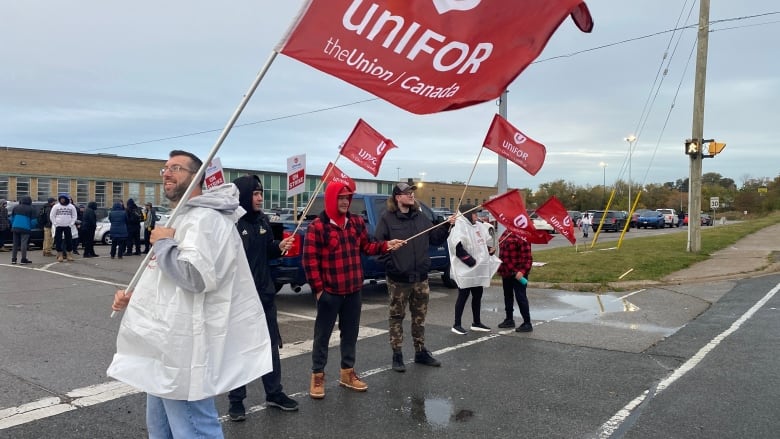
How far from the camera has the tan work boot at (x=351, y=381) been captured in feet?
17.0

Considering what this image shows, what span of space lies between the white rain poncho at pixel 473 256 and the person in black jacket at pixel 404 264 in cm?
170

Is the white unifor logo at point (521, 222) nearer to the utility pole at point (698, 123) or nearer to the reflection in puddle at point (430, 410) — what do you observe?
the reflection in puddle at point (430, 410)

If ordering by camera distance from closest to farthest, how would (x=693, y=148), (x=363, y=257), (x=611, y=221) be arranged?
(x=363, y=257)
(x=693, y=148)
(x=611, y=221)

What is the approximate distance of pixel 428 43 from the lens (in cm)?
374

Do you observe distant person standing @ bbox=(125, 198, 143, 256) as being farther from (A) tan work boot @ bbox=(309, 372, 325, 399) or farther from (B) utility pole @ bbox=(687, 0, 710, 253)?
(B) utility pole @ bbox=(687, 0, 710, 253)

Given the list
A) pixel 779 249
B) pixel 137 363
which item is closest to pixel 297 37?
pixel 137 363

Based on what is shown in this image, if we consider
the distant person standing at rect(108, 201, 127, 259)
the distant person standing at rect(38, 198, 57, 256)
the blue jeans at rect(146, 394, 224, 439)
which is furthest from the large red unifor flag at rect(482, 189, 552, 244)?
the distant person standing at rect(38, 198, 57, 256)

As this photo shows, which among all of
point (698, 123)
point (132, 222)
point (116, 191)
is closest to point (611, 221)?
point (698, 123)

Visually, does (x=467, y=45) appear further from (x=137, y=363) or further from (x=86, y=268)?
(x=86, y=268)

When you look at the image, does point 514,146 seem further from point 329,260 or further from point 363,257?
point 363,257

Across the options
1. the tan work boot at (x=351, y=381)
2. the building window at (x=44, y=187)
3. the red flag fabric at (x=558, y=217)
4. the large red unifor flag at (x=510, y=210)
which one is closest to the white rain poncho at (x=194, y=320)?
the tan work boot at (x=351, y=381)

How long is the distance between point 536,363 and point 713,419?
6.52ft

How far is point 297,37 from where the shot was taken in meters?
3.36

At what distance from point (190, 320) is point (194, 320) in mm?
19
